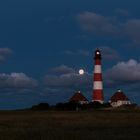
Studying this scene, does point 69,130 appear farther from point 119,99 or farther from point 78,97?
point 78,97

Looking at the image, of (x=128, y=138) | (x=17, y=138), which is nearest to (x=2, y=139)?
(x=17, y=138)

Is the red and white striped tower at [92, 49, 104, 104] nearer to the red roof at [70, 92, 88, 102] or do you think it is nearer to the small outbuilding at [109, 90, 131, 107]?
the small outbuilding at [109, 90, 131, 107]

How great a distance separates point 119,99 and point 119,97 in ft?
2.72

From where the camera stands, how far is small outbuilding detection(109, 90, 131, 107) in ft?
328

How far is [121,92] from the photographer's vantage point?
4038 inches

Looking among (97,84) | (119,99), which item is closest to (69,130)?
(97,84)

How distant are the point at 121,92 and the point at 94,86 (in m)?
19.0

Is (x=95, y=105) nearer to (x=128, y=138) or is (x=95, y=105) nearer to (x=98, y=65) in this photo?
(x=98, y=65)

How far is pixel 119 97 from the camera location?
100938 millimetres

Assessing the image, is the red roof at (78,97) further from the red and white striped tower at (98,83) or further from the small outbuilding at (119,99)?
the red and white striped tower at (98,83)

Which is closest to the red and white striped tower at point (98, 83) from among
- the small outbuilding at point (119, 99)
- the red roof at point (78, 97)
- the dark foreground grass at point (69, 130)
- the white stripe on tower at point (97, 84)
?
the white stripe on tower at point (97, 84)

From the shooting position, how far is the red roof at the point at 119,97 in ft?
331

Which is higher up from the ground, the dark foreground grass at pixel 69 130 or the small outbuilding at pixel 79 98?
the small outbuilding at pixel 79 98

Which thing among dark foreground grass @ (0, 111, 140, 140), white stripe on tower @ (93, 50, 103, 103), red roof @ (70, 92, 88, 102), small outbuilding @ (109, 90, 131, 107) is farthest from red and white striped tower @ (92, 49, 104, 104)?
dark foreground grass @ (0, 111, 140, 140)
